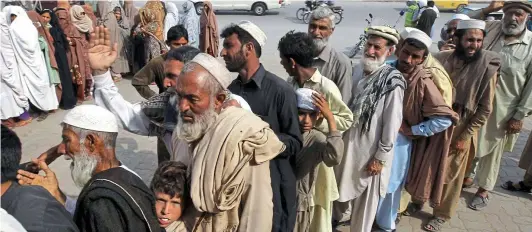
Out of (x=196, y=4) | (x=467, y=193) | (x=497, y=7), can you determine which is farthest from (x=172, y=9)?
(x=467, y=193)

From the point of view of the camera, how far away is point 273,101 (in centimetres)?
242

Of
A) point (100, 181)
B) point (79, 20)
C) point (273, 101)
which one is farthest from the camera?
point (79, 20)

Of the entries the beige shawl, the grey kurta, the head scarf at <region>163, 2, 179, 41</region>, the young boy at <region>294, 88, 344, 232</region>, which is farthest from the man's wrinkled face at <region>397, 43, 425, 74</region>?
the head scarf at <region>163, 2, 179, 41</region>

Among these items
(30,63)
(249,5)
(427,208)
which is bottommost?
(427,208)

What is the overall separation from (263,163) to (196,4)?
907 cm

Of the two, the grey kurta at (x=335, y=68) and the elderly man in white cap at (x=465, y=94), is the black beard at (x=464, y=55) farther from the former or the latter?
the grey kurta at (x=335, y=68)

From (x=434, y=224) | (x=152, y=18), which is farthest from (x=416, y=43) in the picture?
(x=152, y=18)

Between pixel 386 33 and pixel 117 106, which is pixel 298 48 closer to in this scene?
pixel 386 33

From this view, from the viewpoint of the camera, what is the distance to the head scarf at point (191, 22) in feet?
29.7

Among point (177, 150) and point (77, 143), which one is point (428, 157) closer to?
point (177, 150)

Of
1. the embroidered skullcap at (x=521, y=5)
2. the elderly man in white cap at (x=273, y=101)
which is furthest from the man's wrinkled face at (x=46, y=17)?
the embroidered skullcap at (x=521, y=5)

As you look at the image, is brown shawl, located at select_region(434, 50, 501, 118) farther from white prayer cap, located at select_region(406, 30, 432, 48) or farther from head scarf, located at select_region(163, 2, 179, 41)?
head scarf, located at select_region(163, 2, 179, 41)

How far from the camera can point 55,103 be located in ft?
21.4

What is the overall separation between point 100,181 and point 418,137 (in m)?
2.60
